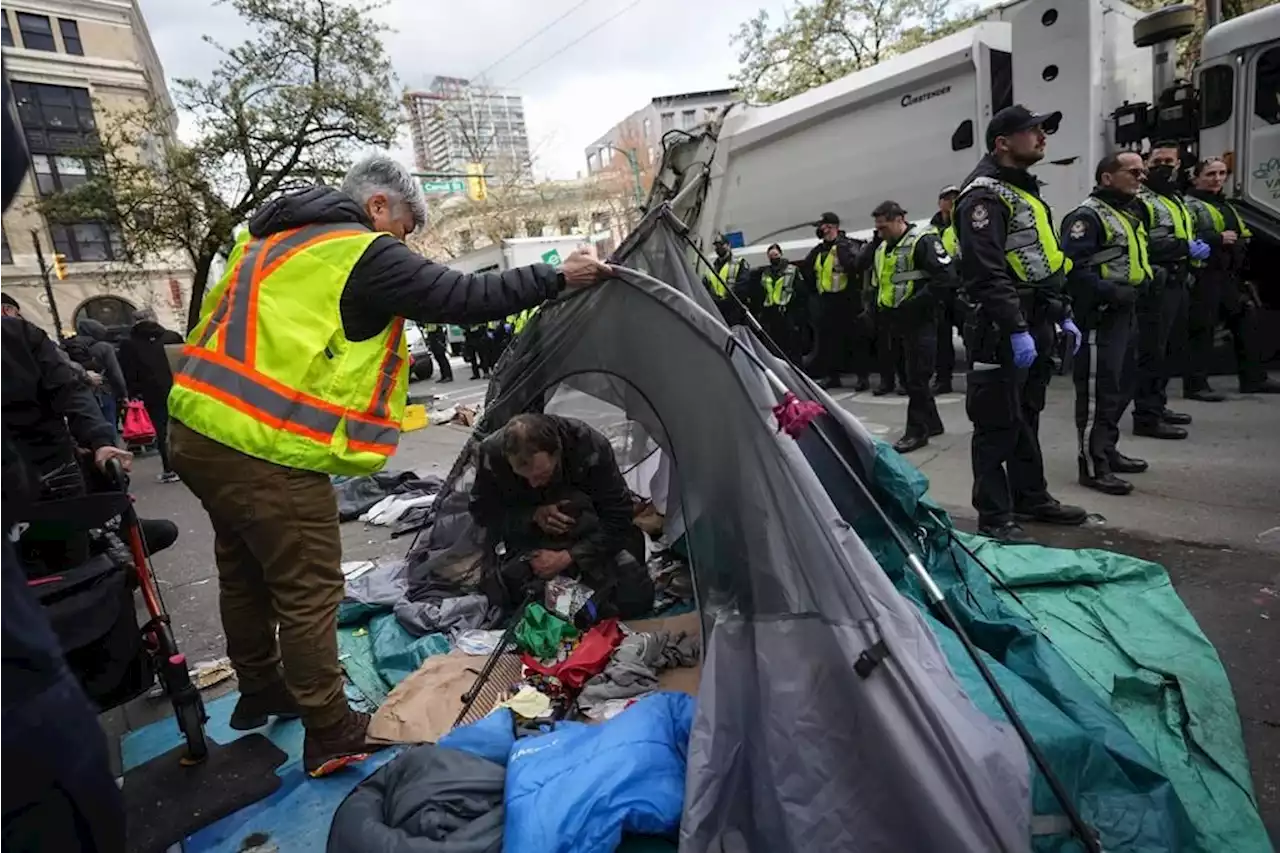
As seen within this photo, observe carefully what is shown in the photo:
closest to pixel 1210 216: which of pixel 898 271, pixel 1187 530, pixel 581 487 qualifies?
pixel 898 271

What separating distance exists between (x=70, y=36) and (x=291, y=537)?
39.9 m

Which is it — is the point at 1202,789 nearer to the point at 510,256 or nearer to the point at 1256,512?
the point at 1256,512

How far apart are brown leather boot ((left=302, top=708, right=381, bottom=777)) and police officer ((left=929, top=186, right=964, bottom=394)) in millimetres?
4617

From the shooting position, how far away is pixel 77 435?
2.94m

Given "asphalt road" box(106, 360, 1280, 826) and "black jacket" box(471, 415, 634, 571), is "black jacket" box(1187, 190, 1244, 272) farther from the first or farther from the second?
"black jacket" box(471, 415, 634, 571)

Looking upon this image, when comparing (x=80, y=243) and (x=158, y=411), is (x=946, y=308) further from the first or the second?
(x=80, y=243)

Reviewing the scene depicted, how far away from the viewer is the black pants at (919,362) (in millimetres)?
5473

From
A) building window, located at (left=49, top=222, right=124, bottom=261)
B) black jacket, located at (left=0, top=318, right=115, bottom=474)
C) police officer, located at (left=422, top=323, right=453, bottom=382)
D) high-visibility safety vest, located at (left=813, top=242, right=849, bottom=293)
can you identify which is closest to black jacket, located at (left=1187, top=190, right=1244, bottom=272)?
high-visibility safety vest, located at (left=813, top=242, right=849, bottom=293)

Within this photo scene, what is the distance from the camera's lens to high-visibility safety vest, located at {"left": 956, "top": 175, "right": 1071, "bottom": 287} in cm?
348

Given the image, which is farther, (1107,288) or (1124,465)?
(1124,465)

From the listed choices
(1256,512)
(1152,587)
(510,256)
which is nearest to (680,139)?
(1152,587)

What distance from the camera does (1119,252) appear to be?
4.06 meters

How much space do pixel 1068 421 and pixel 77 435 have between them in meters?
6.05

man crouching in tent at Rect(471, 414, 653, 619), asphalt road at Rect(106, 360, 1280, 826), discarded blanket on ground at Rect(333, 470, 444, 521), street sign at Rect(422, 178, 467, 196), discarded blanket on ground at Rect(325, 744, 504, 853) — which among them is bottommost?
asphalt road at Rect(106, 360, 1280, 826)
